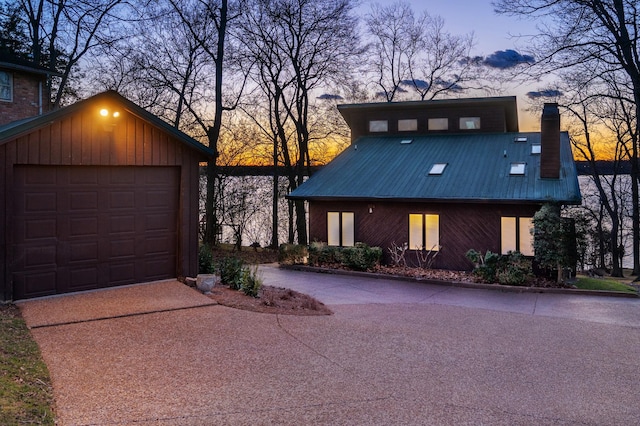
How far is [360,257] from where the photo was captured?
18.3 metres

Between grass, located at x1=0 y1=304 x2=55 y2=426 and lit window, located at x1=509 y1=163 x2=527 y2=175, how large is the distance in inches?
660

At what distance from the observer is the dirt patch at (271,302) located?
33.5 feet

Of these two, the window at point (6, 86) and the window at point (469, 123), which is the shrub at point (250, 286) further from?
the window at point (469, 123)

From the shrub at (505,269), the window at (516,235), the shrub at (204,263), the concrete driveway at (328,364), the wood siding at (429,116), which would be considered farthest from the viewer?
the wood siding at (429,116)

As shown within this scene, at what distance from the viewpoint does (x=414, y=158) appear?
23062 mm

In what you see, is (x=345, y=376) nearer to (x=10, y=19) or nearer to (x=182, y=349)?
(x=182, y=349)

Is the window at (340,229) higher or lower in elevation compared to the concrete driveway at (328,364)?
higher

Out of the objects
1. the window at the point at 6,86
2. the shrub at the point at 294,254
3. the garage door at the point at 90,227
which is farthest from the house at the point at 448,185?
the window at the point at 6,86

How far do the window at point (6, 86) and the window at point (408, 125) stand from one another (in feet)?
54.4

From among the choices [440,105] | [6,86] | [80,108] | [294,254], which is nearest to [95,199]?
[80,108]

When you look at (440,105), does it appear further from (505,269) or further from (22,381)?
(22,381)

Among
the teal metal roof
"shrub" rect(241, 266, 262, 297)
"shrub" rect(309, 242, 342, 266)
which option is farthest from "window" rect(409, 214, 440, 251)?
"shrub" rect(241, 266, 262, 297)

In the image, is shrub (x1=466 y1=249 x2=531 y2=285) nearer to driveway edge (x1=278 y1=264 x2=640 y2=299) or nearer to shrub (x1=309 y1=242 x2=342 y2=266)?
driveway edge (x1=278 y1=264 x2=640 y2=299)

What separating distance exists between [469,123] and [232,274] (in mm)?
16721
